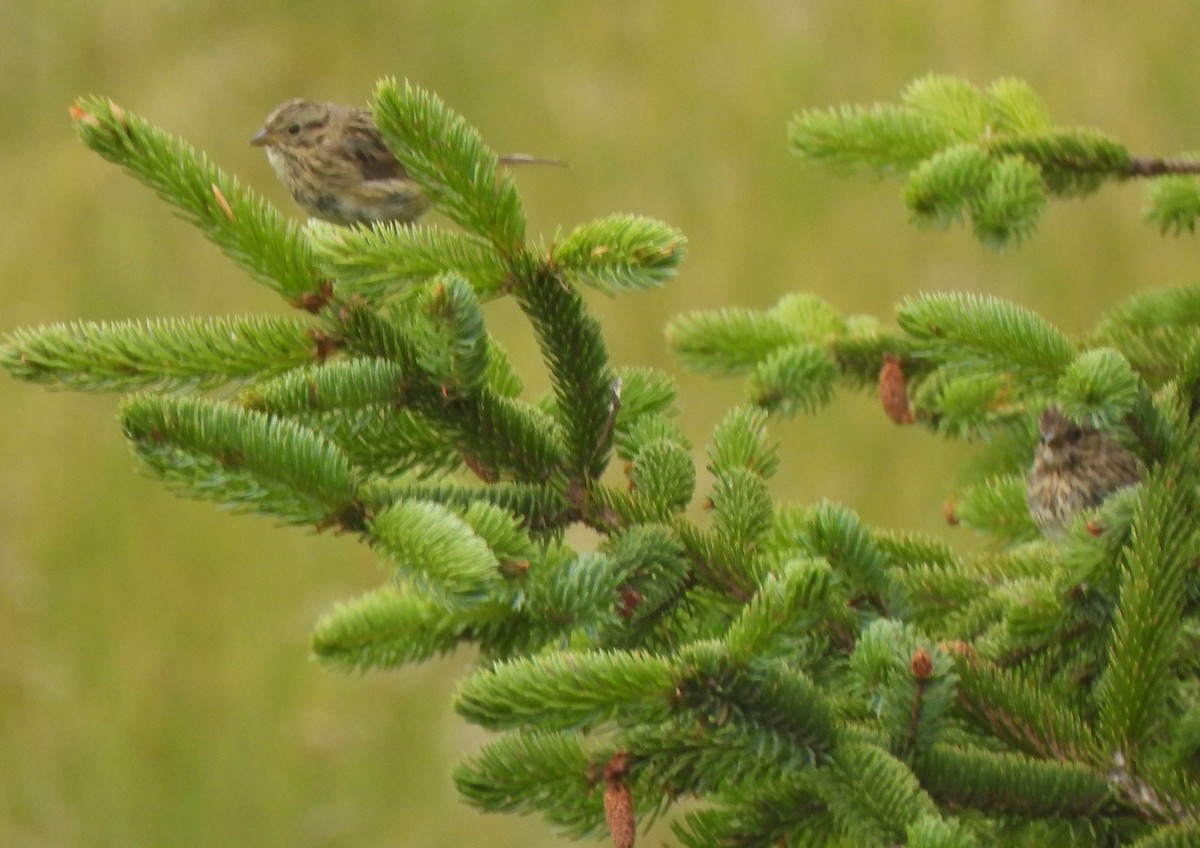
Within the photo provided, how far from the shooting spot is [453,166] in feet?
4.07

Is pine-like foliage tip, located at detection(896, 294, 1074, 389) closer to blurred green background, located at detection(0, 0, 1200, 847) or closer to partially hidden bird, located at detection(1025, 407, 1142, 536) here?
partially hidden bird, located at detection(1025, 407, 1142, 536)

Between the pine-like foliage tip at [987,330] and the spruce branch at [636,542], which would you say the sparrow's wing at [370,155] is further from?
the pine-like foliage tip at [987,330]

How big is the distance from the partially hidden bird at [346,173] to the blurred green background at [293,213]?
1.88 meters

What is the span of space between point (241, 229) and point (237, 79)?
4.40m

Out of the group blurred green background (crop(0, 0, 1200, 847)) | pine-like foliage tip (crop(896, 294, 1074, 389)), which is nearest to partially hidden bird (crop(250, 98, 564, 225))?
pine-like foliage tip (crop(896, 294, 1074, 389))

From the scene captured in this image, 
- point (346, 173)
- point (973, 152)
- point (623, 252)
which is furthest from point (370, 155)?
point (623, 252)

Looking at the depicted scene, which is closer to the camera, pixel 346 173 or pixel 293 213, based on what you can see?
pixel 346 173

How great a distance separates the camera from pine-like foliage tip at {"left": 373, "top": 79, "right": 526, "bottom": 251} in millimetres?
1227

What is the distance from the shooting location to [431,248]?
1270mm

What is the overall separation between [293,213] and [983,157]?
11.5 ft

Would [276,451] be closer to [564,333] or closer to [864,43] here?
[564,333]

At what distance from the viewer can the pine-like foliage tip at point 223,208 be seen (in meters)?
1.21

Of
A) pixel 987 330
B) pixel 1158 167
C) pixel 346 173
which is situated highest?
pixel 346 173

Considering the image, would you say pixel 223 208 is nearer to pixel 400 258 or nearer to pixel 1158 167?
pixel 400 258
